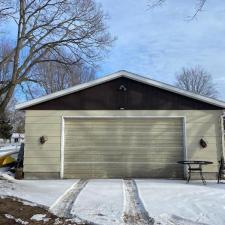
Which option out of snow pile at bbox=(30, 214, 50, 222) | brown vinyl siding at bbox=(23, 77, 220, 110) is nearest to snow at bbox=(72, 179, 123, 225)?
snow pile at bbox=(30, 214, 50, 222)

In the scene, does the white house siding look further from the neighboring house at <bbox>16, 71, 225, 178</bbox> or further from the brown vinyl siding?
the brown vinyl siding

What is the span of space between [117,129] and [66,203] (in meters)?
5.81

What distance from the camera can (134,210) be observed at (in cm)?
812

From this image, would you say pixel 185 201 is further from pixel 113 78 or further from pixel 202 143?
pixel 113 78

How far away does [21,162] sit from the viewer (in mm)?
15102

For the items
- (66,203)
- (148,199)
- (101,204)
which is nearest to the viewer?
(101,204)

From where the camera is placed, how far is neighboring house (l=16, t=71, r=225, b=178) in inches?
551

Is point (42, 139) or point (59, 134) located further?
point (59, 134)


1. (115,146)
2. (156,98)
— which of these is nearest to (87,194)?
(115,146)

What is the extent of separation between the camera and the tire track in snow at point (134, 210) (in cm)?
717

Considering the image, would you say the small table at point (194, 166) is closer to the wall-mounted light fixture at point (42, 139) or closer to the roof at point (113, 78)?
the roof at point (113, 78)

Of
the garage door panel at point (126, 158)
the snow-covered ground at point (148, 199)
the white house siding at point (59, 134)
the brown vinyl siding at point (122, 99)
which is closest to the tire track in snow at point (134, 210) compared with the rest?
the snow-covered ground at point (148, 199)

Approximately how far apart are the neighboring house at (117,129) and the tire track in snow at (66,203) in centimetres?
266

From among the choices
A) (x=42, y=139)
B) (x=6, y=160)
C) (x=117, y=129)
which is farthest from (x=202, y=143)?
(x=6, y=160)
